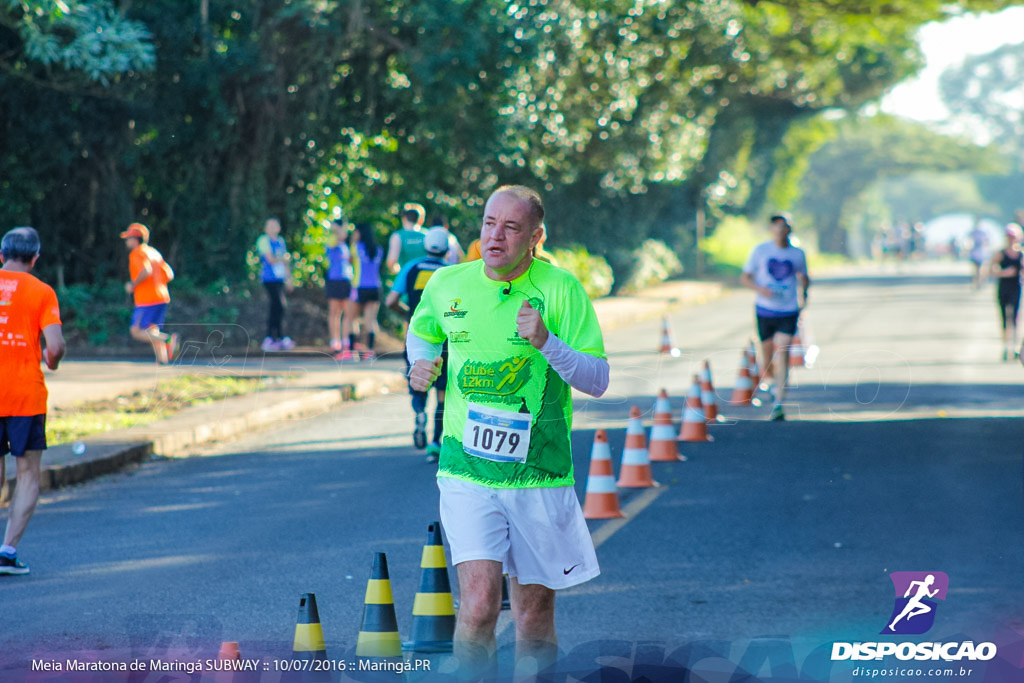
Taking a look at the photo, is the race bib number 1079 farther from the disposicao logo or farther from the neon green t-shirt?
the disposicao logo

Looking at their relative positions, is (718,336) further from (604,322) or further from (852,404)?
(852,404)

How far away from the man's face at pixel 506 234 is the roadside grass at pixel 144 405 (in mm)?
7970

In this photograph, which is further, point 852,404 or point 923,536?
point 852,404

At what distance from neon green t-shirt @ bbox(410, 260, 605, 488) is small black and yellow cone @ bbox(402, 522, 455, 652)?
3.20 ft

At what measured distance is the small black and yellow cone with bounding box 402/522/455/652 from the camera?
5465 mm

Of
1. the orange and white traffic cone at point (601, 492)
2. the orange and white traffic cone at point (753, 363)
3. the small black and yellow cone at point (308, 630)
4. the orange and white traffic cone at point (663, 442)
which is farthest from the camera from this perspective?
the orange and white traffic cone at point (753, 363)

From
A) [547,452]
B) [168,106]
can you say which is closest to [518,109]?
[168,106]

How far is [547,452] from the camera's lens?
4.55 metres

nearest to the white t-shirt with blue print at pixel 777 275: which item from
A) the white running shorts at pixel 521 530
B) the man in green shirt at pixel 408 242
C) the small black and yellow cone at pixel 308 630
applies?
the man in green shirt at pixel 408 242

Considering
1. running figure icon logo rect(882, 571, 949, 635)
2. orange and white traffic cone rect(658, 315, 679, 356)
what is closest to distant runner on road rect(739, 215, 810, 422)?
running figure icon logo rect(882, 571, 949, 635)

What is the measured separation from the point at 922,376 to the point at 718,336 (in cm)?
682

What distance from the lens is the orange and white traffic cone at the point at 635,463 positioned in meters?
9.95

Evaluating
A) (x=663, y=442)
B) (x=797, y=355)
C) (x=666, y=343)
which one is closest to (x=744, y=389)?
(x=663, y=442)

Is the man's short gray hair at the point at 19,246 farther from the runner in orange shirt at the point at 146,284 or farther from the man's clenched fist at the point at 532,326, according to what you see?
the runner in orange shirt at the point at 146,284
